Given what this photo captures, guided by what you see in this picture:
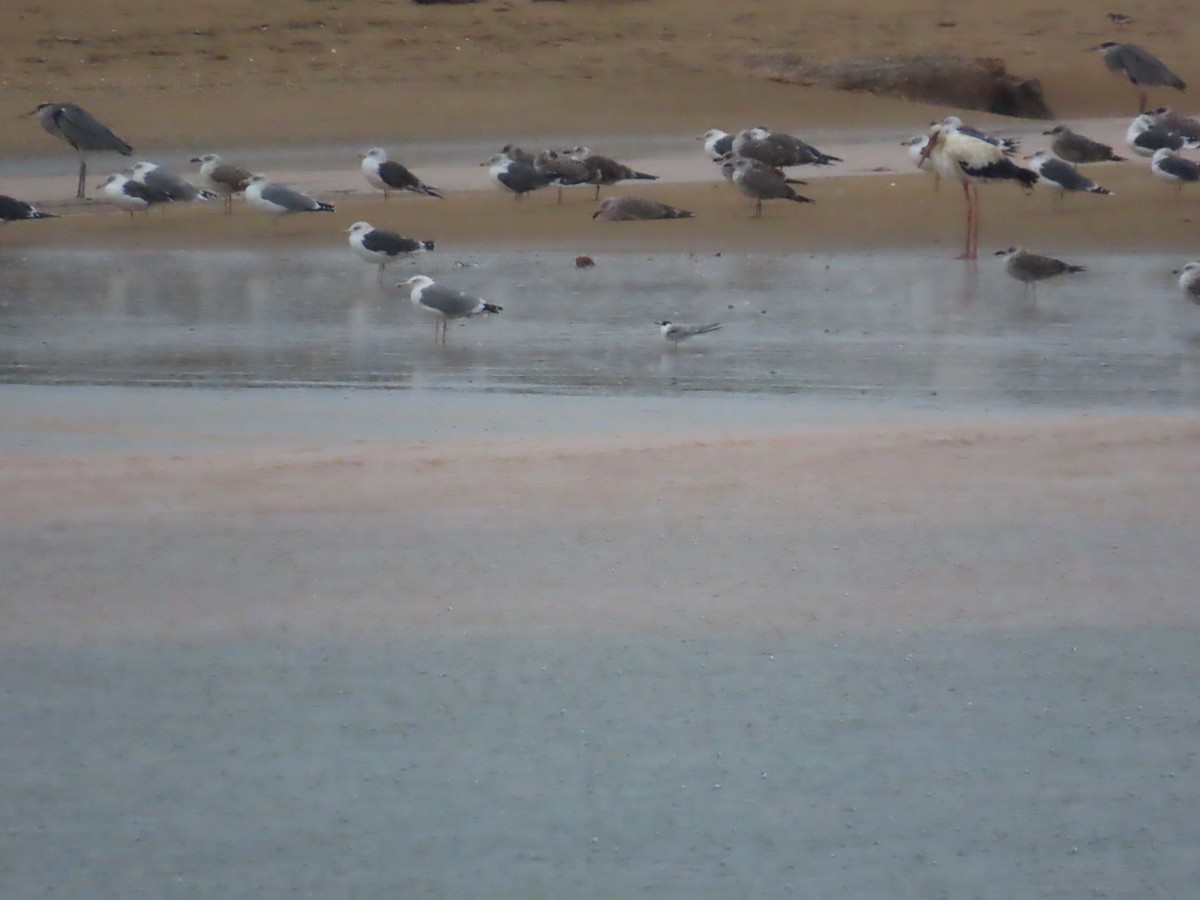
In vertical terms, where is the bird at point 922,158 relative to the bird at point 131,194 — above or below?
above

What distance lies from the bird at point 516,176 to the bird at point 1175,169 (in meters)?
5.32

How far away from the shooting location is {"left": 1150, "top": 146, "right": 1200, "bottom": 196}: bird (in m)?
16.2

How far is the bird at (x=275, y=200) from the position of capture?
16062mm

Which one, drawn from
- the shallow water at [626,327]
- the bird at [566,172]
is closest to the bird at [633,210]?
the shallow water at [626,327]

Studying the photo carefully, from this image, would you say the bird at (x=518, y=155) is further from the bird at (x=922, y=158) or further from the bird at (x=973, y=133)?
the bird at (x=973, y=133)

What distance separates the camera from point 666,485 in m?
6.89

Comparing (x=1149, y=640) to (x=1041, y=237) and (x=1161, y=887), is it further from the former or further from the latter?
(x=1041, y=237)

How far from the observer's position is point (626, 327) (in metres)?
11.1

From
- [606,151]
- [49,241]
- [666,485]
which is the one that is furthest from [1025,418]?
[606,151]

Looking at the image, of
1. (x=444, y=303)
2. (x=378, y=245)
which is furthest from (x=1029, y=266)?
(x=378, y=245)

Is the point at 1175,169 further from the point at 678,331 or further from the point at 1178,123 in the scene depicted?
the point at 678,331

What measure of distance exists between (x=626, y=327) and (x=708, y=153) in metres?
9.45

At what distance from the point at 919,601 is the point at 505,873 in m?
2.10

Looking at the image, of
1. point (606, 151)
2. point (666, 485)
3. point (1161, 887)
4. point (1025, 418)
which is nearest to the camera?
point (1161, 887)
